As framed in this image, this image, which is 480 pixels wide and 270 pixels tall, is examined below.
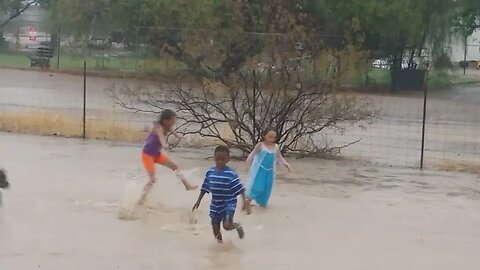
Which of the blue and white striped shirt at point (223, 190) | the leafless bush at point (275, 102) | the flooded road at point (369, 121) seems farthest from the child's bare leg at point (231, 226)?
the flooded road at point (369, 121)

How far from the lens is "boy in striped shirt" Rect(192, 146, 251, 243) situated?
9.61 metres

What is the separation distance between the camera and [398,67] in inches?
1628

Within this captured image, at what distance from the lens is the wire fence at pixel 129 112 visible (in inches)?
765

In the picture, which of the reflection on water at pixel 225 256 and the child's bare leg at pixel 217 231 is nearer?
the reflection on water at pixel 225 256

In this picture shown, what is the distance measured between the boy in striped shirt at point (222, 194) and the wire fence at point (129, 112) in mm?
7995

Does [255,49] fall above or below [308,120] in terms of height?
above

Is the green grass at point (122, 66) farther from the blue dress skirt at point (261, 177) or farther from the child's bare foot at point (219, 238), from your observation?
the child's bare foot at point (219, 238)

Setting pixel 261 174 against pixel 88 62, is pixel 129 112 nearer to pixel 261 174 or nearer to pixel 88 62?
pixel 261 174

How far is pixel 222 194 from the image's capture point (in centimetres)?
967

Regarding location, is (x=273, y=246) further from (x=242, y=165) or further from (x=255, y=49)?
(x=255, y=49)

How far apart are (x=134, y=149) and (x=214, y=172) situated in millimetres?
7807

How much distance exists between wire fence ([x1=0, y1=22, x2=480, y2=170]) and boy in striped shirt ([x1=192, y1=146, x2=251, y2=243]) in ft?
26.2

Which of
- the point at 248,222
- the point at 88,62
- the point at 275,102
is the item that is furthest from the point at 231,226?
the point at 88,62

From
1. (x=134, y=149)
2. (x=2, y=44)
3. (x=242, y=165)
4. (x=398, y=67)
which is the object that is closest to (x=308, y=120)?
(x=242, y=165)
